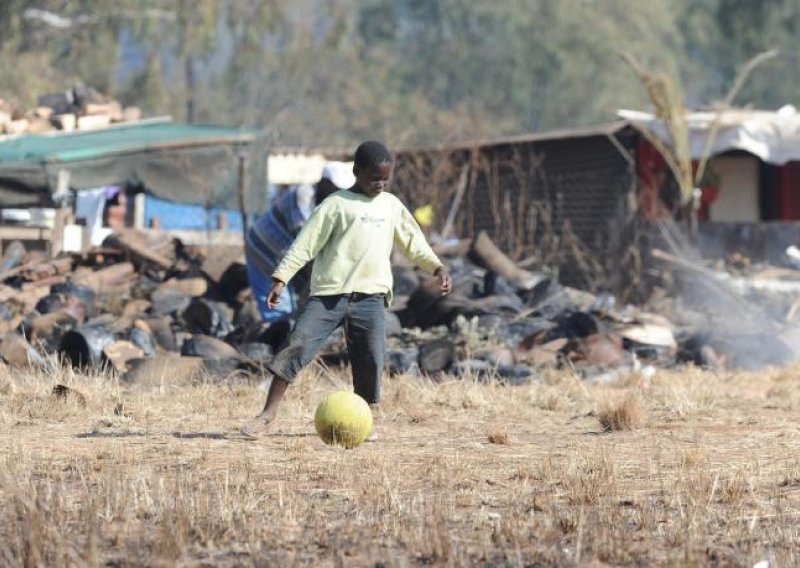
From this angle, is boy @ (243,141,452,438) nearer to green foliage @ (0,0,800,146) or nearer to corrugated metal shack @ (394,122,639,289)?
corrugated metal shack @ (394,122,639,289)

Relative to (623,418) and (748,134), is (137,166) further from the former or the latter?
(623,418)

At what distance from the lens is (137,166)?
21.3 m

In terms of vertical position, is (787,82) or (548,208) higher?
(787,82)

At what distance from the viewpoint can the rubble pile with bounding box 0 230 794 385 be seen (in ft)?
39.9

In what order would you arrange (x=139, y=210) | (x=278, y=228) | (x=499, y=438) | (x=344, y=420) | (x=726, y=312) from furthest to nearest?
1. (x=139, y=210)
2. (x=726, y=312)
3. (x=278, y=228)
4. (x=499, y=438)
5. (x=344, y=420)

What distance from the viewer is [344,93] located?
5622 centimetres

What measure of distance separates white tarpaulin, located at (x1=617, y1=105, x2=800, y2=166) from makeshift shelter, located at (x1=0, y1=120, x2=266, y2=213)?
19.5 ft

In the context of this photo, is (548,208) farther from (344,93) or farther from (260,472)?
(344,93)

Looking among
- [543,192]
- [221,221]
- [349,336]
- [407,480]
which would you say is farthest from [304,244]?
[221,221]

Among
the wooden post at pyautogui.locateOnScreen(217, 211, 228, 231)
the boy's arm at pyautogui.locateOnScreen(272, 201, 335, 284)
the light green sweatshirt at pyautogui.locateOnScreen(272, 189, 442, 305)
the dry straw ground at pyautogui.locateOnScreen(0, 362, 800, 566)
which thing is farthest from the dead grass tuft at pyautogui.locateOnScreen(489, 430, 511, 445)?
the wooden post at pyautogui.locateOnScreen(217, 211, 228, 231)

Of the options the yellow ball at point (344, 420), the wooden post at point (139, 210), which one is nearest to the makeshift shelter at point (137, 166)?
the wooden post at point (139, 210)

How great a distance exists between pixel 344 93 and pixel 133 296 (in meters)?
41.2

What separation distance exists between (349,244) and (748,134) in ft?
43.1

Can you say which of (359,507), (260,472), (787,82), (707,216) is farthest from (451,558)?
(787,82)
